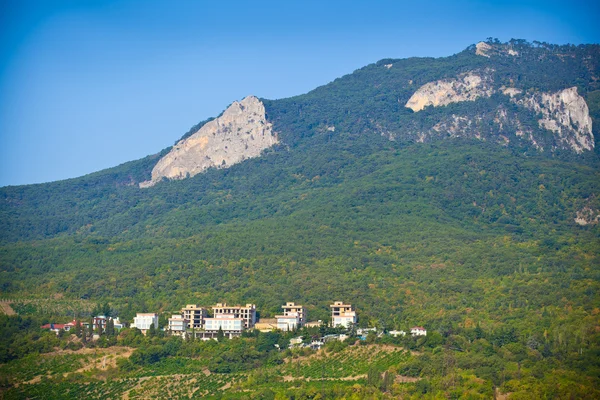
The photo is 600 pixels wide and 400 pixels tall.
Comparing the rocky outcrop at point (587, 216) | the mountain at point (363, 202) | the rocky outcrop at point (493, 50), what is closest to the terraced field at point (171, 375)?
the mountain at point (363, 202)

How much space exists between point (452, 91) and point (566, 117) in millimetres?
16138

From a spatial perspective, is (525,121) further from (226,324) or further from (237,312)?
(226,324)

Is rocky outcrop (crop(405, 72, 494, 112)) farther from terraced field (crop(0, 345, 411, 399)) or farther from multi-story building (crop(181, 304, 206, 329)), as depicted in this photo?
terraced field (crop(0, 345, 411, 399))

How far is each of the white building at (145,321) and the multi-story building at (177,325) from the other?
1168mm

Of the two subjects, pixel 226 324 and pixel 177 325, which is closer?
pixel 226 324

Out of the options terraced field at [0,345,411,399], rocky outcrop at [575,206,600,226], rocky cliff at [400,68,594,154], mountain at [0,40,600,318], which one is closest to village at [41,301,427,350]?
mountain at [0,40,600,318]

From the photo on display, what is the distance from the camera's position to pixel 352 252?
10200 cm

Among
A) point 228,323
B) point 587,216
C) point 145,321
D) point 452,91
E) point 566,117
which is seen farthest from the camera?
point 452,91

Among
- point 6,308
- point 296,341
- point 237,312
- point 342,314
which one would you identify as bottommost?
point 296,341

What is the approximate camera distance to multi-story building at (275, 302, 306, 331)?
85625 millimetres

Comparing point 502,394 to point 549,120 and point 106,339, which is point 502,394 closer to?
point 106,339

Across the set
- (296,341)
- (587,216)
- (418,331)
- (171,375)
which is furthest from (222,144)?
(171,375)

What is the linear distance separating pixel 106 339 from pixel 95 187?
66.1 meters

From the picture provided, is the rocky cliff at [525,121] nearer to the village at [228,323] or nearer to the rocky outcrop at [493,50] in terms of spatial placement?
the rocky outcrop at [493,50]
